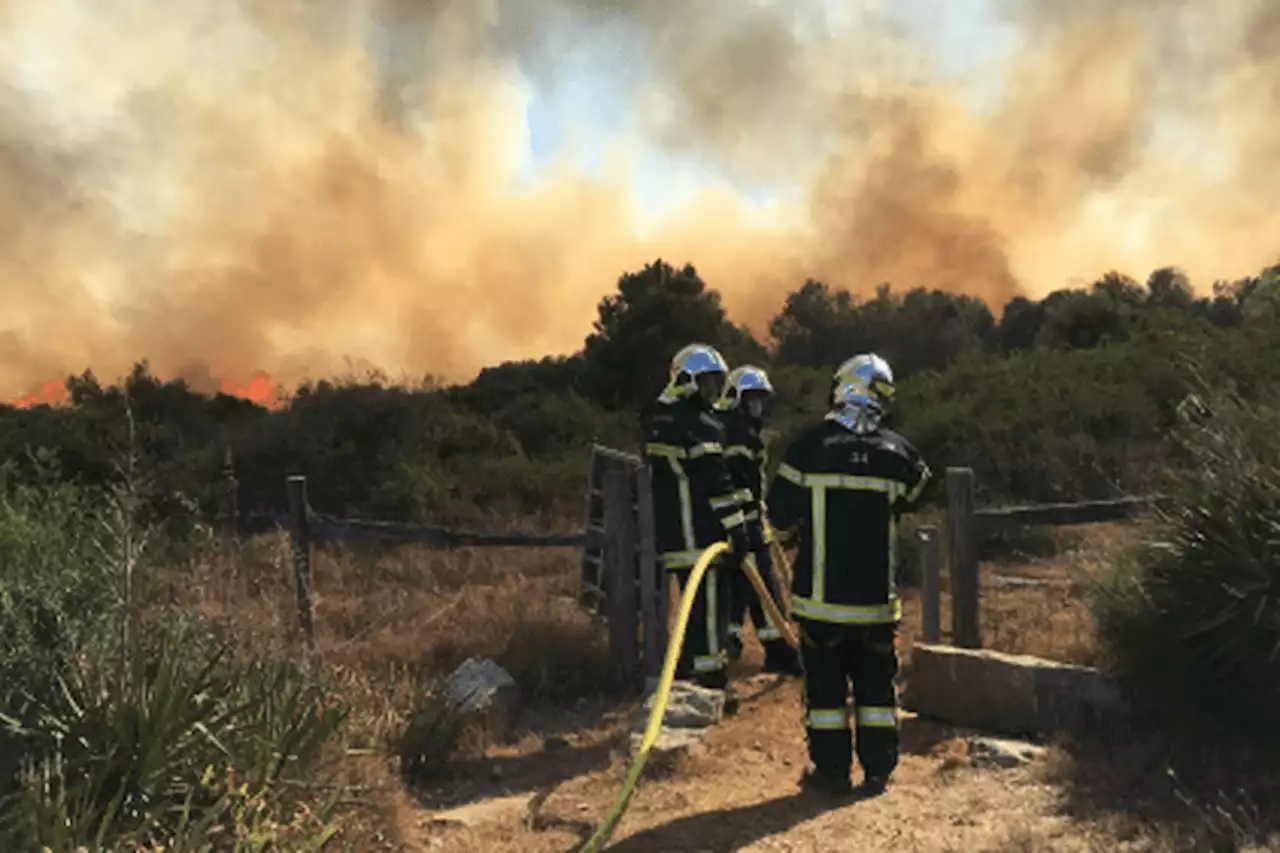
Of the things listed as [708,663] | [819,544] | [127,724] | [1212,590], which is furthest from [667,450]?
[127,724]

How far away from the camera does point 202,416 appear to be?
24078mm

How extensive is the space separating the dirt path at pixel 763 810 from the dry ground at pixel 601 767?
12 mm

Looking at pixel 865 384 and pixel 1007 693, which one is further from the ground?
pixel 865 384

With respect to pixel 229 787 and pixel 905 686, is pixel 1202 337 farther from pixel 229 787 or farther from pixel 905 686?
pixel 229 787

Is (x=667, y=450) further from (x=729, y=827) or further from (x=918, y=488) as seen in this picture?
(x=729, y=827)

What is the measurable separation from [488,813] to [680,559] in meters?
2.41

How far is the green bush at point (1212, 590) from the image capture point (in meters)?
4.78

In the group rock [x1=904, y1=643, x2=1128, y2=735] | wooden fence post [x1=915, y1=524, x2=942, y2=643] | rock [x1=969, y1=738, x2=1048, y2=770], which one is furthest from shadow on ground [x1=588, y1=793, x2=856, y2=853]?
wooden fence post [x1=915, y1=524, x2=942, y2=643]

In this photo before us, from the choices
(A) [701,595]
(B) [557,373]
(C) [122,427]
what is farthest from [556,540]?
(B) [557,373]

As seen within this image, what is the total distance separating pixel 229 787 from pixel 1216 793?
410cm

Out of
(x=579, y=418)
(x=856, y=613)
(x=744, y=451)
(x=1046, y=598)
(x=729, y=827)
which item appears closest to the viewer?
(x=729, y=827)

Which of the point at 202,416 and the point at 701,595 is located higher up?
the point at 202,416

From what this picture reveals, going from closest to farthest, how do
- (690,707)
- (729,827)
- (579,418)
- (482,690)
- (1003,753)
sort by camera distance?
(729,827), (1003,753), (690,707), (482,690), (579,418)

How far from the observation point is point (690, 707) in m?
6.18
